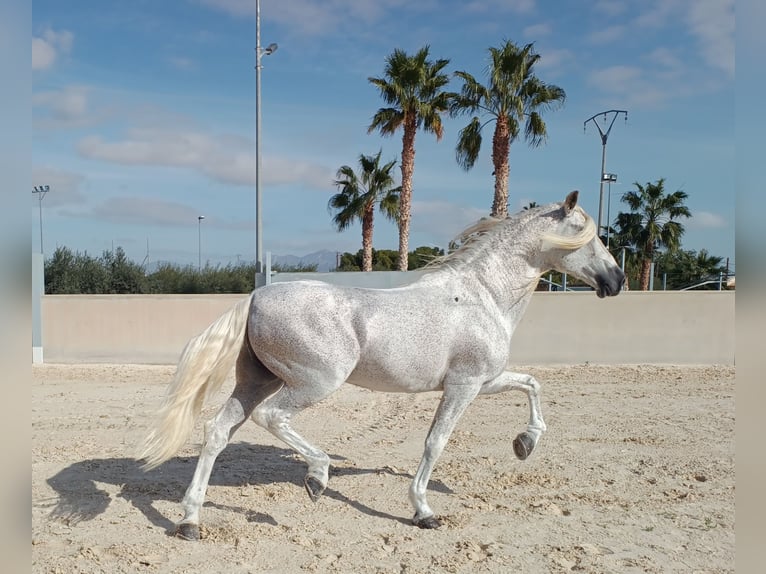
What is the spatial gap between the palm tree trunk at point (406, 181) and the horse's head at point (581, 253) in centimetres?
1483

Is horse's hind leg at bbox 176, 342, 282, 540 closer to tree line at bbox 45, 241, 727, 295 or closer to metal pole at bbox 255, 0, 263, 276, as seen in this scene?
metal pole at bbox 255, 0, 263, 276

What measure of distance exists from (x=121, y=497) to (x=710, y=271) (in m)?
27.9

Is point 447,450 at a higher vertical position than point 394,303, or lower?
lower

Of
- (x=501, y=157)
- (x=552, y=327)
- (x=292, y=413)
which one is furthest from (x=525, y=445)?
(x=501, y=157)

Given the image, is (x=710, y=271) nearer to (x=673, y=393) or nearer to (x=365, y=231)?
(x=365, y=231)

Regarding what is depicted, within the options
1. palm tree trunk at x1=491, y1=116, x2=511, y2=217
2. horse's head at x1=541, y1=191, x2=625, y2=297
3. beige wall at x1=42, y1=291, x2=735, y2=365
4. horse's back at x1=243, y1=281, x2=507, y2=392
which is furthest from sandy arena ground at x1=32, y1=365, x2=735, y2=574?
palm tree trunk at x1=491, y1=116, x2=511, y2=217

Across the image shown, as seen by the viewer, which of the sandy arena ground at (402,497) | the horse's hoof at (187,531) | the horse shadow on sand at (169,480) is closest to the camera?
the sandy arena ground at (402,497)

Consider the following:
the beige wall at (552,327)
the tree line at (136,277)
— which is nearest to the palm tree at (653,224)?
the tree line at (136,277)

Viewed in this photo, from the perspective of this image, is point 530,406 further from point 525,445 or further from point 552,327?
point 552,327

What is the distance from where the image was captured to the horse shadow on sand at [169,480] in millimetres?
4180

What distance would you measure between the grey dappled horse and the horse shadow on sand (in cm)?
62

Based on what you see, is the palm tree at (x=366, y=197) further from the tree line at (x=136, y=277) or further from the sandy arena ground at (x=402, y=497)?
the sandy arena ground at (x=402, y=497)

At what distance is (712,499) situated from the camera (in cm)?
440
